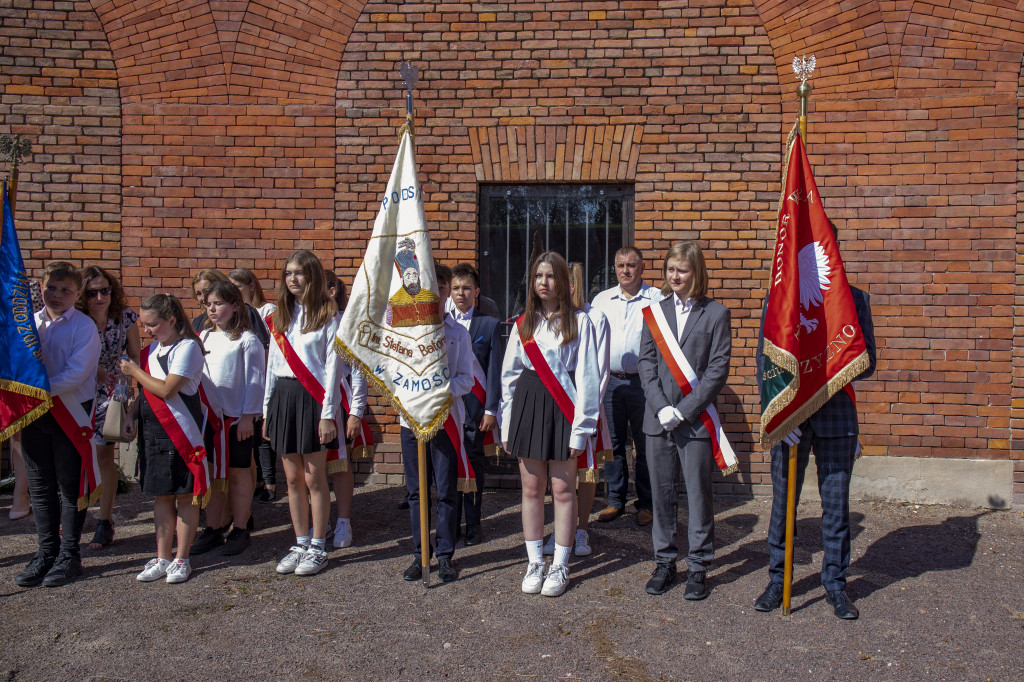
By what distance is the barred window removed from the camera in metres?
6.38

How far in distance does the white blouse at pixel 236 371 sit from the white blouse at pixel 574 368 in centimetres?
160

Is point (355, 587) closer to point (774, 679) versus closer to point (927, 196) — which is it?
point (774, 679)

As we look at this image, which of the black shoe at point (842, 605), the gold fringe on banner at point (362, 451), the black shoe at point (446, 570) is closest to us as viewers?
the black shoe at point (842, 605)

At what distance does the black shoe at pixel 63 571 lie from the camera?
13.8 feet

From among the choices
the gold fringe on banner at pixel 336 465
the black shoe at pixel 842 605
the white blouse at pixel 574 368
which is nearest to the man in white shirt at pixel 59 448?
the gold fringe on banner at pixel 336 465

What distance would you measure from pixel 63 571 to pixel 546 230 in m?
4.33

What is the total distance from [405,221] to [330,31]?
118 inches

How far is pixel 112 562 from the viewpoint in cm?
459

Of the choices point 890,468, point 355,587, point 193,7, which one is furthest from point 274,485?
point 890,468

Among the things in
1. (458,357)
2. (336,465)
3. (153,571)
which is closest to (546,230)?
(458,357)

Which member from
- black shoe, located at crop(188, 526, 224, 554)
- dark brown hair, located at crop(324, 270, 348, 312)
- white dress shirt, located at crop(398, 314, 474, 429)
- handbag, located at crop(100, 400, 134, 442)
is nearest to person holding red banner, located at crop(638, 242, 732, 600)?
white dress shirt, located at crop(398, 314, 474, 429)

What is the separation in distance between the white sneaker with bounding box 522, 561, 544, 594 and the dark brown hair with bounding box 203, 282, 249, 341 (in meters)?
2.31

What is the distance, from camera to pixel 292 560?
14.4ft

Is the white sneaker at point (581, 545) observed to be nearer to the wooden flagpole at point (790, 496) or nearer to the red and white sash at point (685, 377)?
the red and white sash at point (685, 377)
